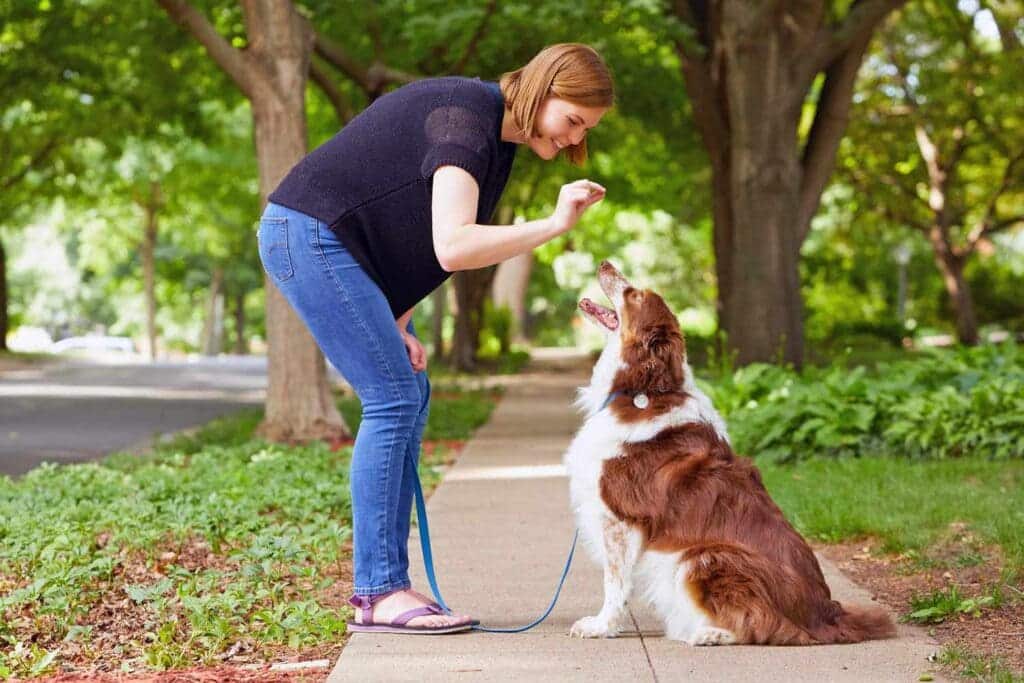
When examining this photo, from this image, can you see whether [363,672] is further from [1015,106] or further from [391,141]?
[1015,106]

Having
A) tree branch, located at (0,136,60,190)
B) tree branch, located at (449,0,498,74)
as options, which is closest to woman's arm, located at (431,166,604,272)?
tree branch, located at (449,0,498,74)

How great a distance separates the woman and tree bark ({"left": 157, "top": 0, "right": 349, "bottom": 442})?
7.00m

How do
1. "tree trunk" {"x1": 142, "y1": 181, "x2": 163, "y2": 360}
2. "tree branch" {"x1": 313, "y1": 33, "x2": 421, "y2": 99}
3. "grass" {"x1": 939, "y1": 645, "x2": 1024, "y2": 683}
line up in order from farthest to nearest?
"tree trunk" {"x1": 142, "y1": 181, "x2": 163, "y2": 360}
"tree branch" {"x1": 313, "y1": 33, "x2": 421, "y2": 99}
"grass" {"x1": 939, "y1": 645, "x2": 1024, "y2": 683}

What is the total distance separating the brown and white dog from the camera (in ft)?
14.5

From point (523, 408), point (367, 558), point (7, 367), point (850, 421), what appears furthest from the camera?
point (7, 367)

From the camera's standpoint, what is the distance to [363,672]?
418 cm

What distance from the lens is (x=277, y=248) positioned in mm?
4496

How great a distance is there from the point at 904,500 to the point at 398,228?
→ 14.5 ft

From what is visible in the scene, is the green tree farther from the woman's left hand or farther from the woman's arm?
the woman's arm

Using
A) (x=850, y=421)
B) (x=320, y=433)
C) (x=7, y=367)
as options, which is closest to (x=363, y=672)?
(x=850, y=421)

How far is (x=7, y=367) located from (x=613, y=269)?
2620 centimetres

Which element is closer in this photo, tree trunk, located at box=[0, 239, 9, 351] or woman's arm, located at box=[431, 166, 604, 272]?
woman's arm, located at box=[431, 166, 604, 272]

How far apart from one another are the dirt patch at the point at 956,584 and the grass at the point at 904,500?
0.09m

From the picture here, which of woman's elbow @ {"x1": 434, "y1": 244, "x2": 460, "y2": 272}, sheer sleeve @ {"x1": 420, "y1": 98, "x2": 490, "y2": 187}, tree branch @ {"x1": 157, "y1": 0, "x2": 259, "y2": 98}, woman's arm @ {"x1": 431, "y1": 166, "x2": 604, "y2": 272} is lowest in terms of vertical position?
woman's elbow @ {"x1": 434, "y1": 244, "x2": 460, "y2": 272}
